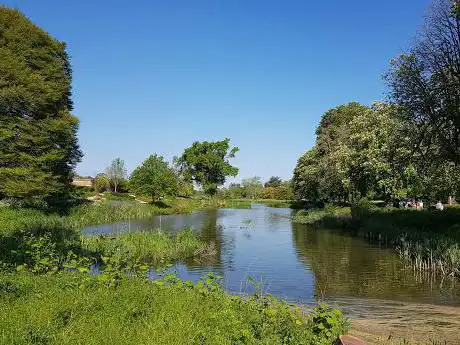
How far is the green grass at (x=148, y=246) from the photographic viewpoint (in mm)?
19875

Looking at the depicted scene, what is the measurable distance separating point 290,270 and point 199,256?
4878mm

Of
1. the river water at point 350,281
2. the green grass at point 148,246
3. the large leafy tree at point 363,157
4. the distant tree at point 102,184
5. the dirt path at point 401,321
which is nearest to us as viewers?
the dirt path at point 401,321

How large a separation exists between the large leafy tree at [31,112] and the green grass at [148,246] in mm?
17489

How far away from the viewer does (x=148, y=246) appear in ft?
72.4

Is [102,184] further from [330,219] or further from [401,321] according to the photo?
[401,321]

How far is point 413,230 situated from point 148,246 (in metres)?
16.5

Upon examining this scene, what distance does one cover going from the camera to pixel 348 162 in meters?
Answer: 41.3

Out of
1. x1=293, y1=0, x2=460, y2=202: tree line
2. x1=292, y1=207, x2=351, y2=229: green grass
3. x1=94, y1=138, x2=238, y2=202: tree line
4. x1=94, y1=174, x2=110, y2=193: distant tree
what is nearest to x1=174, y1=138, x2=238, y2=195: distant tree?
x1=94, y1=138, x2=238, y2=202: tree line

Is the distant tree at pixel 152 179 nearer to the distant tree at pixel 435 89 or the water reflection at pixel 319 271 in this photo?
the water reflection at pixel 319 271

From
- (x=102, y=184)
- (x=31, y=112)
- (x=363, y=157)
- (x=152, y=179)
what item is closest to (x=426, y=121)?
(x=363, y=157)

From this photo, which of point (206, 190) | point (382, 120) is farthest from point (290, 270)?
point (206, 190)

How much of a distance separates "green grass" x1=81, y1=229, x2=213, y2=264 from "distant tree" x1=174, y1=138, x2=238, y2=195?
293 ft

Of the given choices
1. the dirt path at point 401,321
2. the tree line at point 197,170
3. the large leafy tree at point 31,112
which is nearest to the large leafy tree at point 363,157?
the dirt path at point 401,321

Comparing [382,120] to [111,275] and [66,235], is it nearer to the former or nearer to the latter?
[66,235]
